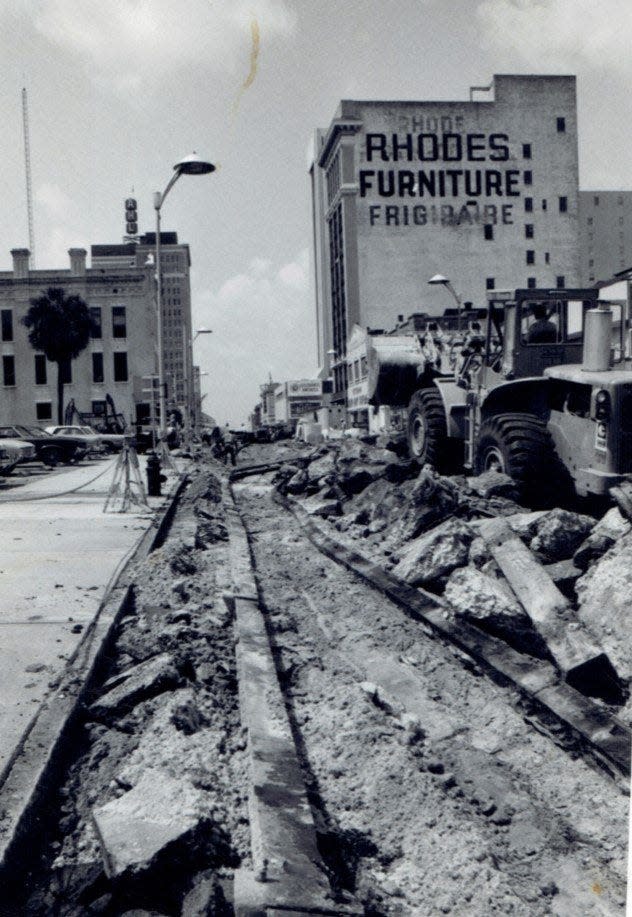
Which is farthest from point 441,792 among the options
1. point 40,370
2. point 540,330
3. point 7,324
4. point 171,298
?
point 171,298

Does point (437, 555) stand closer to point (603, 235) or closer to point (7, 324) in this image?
point (7, 324)

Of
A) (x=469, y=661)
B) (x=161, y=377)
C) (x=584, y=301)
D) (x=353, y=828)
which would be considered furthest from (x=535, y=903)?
(x=161, y=377)

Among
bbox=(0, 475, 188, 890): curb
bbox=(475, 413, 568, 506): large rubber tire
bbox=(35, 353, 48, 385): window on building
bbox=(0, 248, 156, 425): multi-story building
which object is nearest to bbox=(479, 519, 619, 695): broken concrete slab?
bbox=(475, 413, 568, 506): large rubber tire

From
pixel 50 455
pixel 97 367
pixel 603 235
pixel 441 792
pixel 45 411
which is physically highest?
pixel 603 235

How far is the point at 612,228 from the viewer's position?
287 ft

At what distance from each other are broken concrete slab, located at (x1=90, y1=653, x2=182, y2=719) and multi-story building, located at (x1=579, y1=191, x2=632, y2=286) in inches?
3367

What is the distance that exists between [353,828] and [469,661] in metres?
2.25

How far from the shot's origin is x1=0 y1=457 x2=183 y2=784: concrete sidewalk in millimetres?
4816

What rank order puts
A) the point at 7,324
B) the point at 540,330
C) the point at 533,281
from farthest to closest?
the point at 533,281 → the point at 7,324 → the point at 540,330

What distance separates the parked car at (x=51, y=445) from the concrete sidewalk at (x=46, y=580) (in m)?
11.9

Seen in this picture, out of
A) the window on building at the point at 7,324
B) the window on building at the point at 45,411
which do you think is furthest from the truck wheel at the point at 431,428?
the window on building at the point at 7,324

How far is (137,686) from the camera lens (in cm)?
471

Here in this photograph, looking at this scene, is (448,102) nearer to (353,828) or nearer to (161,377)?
(161,377)

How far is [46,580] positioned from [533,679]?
465 cm
